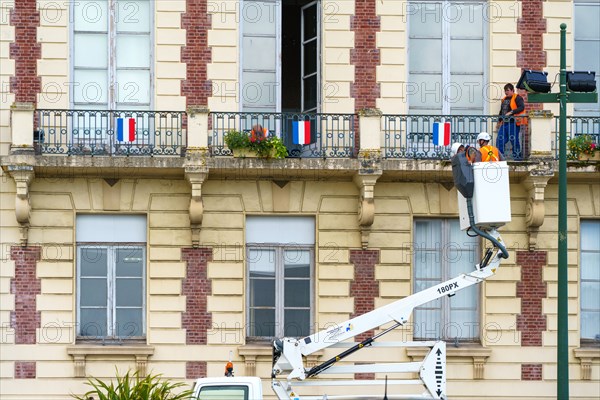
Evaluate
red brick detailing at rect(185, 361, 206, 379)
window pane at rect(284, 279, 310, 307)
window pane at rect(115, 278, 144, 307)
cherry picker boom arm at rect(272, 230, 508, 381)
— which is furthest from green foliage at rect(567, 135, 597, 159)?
window pane at rect(115, 278, 144, 307)

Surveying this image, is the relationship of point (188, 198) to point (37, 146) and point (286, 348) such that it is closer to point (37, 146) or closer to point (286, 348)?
point (37, 146)

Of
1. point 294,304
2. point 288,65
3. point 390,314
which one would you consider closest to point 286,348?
point 390,314

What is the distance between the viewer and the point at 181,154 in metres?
25.9

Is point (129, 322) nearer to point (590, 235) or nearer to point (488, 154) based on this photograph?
point (488, 154)

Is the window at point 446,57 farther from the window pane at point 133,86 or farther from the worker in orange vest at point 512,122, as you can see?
the window pane at point 133,86

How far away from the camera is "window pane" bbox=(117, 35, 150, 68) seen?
26.6 m

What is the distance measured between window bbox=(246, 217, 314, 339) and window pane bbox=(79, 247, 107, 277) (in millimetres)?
2538

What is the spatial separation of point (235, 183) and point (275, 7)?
10.9 feet

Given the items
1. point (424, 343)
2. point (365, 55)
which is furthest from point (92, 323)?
point (424, 343)

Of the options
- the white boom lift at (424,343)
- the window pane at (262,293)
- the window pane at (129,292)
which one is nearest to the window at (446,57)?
the window pane at (262,293)

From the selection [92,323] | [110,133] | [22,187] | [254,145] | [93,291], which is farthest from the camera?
[93,291]

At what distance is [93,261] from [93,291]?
20.8 inches

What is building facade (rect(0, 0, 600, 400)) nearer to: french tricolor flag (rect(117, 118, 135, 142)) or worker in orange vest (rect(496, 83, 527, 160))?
french tricolor flag (rect(117, 118, 135, 142))

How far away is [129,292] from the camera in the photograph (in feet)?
86.3
